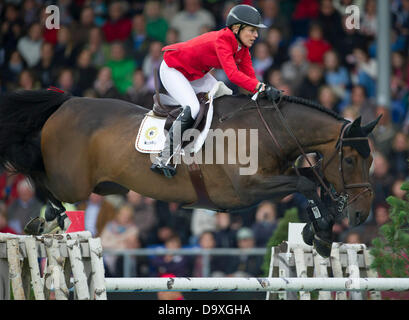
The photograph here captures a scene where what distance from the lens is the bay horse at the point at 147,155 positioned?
18.0 ft

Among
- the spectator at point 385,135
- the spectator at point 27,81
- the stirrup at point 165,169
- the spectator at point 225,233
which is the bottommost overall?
the spectator at point 225,233

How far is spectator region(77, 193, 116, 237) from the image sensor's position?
877 cm

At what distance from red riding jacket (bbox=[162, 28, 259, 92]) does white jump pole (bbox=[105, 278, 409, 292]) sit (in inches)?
60.0

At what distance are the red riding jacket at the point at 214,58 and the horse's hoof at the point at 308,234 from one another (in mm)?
1052

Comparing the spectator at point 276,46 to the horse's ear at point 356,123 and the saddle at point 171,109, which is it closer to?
the saddle at point 171,109

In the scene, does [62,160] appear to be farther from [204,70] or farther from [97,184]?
[204,70]

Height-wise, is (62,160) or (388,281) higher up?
(62,160)

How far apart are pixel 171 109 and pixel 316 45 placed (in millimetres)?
4387

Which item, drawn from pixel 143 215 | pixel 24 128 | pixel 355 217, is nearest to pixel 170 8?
pixel 143 215

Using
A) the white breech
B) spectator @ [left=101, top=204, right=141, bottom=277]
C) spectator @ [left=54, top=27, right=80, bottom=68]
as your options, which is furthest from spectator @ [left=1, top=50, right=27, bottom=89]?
the white breech

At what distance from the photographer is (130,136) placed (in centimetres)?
587

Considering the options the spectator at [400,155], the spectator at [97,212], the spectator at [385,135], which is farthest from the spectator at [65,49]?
the spectator at [400,155]
